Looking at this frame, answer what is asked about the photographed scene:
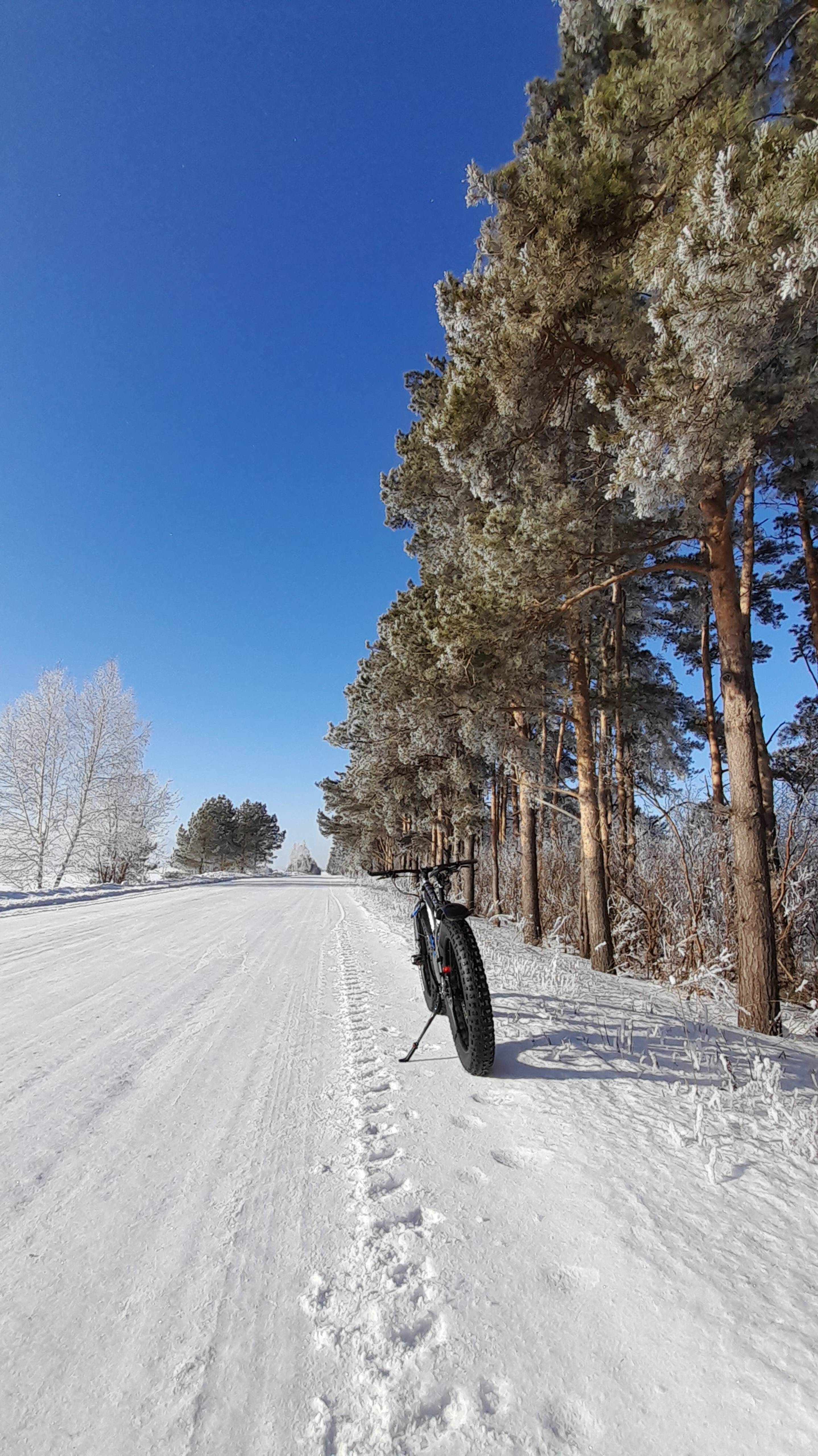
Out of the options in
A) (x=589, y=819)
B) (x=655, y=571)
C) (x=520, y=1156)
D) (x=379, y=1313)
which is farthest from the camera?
(x=589, y=819)

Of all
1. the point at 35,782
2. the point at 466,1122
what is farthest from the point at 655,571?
the point at 35,782

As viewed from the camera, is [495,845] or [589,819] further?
[495,845]

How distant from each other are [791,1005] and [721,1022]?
5.84ft

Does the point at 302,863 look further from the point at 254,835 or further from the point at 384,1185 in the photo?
the point at 384,1185

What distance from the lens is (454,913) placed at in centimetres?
343

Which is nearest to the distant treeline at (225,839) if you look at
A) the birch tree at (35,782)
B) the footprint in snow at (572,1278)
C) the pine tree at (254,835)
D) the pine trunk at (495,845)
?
the pine tree at (254,835)

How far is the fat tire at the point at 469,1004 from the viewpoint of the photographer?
2.93m

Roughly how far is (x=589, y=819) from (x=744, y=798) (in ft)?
10.4

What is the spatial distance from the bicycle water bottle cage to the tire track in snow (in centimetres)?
115

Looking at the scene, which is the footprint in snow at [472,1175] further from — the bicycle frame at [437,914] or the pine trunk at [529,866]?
the pine trunk at [529,866]

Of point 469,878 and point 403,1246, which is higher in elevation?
point 469,878

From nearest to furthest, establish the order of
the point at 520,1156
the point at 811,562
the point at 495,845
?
the point at 520,1156
the point at 811,562
the point at 495,845

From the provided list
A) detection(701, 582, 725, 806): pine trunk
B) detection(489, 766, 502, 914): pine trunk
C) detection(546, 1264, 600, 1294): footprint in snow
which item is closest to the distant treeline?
detection(489, 766, 502, 914): pine trunk

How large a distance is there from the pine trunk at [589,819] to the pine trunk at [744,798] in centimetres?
275
